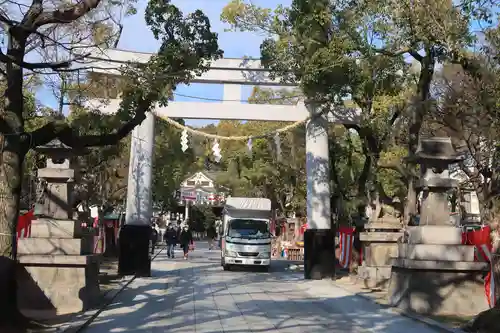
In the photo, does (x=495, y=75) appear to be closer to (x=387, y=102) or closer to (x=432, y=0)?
(x=432, y=0)

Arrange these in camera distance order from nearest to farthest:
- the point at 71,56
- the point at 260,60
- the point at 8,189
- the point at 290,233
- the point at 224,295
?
the point at 8,189 < the point at 71,56 < the point at 224,295 < the point at 260,60 < the point at 290,233

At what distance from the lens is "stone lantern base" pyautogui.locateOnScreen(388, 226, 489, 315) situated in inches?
485

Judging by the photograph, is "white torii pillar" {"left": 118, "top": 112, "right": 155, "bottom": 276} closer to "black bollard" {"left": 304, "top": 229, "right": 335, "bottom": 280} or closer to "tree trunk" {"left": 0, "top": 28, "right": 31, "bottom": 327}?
"black bollard" {"left": 304, "top": 229, "right": 335, "bottom": 280}

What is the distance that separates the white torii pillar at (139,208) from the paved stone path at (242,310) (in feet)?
2.86

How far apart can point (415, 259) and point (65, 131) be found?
7.77 meters

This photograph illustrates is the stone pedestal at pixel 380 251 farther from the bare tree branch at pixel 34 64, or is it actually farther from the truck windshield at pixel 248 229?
the bare tree branch at pixel 34 64

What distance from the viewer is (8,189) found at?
970 centimetres

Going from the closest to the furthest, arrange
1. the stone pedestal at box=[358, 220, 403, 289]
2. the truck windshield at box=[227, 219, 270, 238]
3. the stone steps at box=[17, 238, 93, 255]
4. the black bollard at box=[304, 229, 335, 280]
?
1. the stone steps at box=[17, 238, 93, 255]
2. the stone pedestal at box=[358, 220, 403, 289]
3. the black bollard at box=[304, 229, 335, 280]
4. the truck windshield at box=[227, 219, 270, 238]

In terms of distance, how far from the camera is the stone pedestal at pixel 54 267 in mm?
12250

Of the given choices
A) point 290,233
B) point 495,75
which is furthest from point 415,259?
point 290,233

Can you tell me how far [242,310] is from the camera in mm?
12859

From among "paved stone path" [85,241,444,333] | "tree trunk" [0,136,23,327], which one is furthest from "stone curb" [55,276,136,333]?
"tree trunk" [0,136,23,327]

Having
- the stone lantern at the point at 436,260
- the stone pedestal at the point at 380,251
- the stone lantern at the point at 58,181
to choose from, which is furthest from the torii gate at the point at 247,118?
the stone lantern at the point at 436,260

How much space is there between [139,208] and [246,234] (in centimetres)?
670
